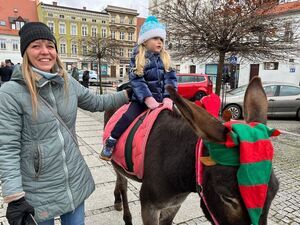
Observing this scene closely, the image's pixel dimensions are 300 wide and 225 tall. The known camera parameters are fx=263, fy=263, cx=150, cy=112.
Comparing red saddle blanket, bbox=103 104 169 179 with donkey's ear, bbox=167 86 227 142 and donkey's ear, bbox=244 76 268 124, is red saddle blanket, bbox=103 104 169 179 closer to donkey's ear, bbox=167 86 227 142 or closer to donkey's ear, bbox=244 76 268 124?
donkey's ear, bbox=244 76 268 124

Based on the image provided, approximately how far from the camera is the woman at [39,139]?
1633mm

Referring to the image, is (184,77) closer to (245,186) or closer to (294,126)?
(294,126)

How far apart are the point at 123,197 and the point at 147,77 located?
1.57 meters

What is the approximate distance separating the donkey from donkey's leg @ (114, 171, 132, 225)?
0.69 m

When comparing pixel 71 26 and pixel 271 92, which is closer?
pixel 271 92

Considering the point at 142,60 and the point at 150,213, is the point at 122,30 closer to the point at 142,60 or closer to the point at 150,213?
the point at 142,60

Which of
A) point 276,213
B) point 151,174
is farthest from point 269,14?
point 151,174

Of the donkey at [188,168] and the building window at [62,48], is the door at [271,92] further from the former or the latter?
the building window at [62,48]

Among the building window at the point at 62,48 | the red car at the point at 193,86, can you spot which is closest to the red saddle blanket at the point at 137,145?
the red car at the point at 193,86

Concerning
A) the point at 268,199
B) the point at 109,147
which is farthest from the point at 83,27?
the point at 268,199

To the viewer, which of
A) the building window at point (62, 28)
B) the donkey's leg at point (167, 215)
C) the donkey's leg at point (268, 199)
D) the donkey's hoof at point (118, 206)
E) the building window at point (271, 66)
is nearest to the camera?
the donkey's leg at point (268, 199)

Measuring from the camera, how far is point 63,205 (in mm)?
1896

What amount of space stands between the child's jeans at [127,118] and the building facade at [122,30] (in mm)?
56081

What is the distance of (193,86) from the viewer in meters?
15.2
